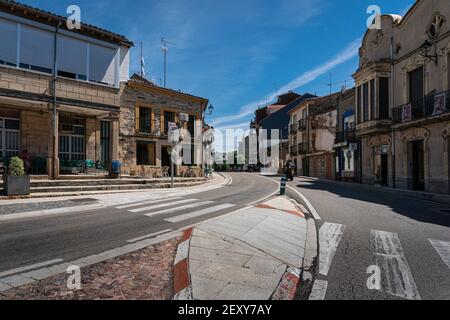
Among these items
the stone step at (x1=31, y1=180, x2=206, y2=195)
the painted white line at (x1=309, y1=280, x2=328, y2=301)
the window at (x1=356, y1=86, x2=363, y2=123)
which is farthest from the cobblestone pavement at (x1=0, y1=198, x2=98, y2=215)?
the window at (x1=356, y1=86, x2=363, y2=123)

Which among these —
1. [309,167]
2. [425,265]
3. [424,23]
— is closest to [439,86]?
[424,23]

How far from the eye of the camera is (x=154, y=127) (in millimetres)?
21656

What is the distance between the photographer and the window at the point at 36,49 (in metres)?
13.7

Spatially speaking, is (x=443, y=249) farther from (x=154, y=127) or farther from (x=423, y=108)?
(x=154, y=127)

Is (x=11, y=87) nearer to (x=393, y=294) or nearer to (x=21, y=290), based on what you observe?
(x=21, y=290)

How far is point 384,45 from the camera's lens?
21391mm

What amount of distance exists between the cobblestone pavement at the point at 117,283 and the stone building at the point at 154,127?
16367 mm

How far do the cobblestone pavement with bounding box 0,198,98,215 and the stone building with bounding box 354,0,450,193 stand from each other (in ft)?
57.0

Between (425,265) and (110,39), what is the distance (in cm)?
1755

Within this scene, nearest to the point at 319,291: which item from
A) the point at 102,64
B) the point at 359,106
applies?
the point at 102,64

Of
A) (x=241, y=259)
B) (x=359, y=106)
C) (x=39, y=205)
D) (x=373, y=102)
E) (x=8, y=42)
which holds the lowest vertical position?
(x=241, y=259)

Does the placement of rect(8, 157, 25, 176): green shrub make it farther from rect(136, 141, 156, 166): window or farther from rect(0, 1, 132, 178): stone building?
rect(136, 141, 156, 166): window

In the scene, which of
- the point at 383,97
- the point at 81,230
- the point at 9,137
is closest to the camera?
the point at 81,230

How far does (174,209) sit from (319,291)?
250 inches
